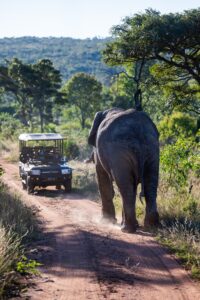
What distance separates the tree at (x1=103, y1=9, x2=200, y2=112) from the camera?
15.2m

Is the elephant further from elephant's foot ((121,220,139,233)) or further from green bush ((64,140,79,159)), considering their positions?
green bush ((64,140,79,159))

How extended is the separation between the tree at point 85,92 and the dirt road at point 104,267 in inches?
1412

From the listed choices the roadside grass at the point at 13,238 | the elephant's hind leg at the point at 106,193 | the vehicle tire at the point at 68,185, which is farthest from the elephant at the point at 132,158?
the vehicle tire at the point at 68,185

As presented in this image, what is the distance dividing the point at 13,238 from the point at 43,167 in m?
8.99

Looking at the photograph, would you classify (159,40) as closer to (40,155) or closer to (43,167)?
(43,167)

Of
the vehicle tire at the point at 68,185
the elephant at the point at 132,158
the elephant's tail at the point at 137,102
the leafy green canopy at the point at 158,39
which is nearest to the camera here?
the elephant at the point at 132,158

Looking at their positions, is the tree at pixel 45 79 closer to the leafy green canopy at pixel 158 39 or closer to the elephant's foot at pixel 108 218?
the leafy green canopy at pixel 158 39

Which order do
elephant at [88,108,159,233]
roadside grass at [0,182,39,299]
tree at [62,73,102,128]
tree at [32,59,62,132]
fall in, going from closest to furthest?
roadside grass at [0,182,39,299]
elephant at [88,108,159,233]
tree at [32,59,62,132]
tree at [62,73,102,128]

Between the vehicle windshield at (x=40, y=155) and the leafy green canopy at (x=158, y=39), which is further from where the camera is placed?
the vehicle windshield at (x=40, y=155)

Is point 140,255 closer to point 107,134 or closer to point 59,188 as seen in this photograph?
point 107,134

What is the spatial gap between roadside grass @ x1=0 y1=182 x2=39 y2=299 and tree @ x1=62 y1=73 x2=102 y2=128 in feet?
112

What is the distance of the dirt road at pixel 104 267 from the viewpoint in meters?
6.62

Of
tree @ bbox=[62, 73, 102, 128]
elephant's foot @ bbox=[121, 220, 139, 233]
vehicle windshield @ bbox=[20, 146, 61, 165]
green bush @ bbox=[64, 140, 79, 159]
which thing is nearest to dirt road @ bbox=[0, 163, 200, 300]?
elephant's foot @ bbox=[121, 220, 139, 233]

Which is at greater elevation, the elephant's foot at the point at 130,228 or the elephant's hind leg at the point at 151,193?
the elephant's hind leg at the point at 151,193
